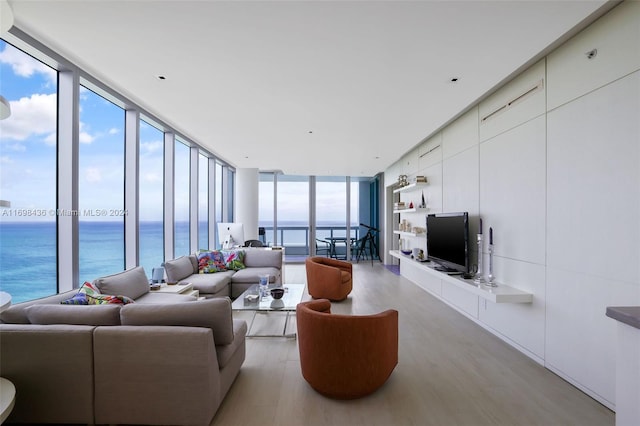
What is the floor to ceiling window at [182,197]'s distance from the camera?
525 cm

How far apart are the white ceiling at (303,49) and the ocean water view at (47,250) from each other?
1666 mm

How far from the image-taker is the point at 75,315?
1.96 meters

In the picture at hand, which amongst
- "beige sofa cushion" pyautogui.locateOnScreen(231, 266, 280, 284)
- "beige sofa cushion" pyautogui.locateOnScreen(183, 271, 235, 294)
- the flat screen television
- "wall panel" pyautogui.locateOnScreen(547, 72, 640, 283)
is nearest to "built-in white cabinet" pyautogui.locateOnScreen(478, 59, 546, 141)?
"wall panel" pyautogui.locateOnScreen(547, 72, 640, 283)

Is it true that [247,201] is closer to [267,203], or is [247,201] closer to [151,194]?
[267,203]

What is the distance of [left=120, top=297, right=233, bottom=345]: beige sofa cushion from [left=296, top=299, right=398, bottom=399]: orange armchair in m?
0.66

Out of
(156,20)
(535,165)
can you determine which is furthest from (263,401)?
(535,165)

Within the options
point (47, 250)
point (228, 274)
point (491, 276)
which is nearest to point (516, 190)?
point (491, 276)

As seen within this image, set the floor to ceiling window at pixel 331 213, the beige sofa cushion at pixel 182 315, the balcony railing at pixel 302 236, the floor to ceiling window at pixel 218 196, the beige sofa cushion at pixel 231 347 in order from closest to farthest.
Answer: the beige sofa cushion at pixel 182 315 < the beige sofa cushion at pixel 231 347 < the floor to ceiling window at pixel 218 196 < the floor to ceiling window at pixel 331 213 < the balcony railing at pixel 302 236

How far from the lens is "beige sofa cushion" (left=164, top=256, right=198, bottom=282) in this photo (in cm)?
423

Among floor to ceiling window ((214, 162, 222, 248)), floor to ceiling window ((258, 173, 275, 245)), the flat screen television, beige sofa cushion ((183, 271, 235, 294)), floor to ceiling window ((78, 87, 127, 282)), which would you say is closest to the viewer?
floor to ceiling window ((78, 87, 127, 282))

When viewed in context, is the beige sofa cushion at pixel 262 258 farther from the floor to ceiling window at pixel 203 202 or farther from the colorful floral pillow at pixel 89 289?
the colorful floral pillow at pixel 89 289

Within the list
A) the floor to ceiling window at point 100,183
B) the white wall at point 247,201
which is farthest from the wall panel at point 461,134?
the white wall at point 247,201

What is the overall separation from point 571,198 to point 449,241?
184 centimetres

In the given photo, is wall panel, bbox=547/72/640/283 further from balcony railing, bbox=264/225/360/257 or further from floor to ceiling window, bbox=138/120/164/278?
balcony railing, bbox=264/225/360/257
